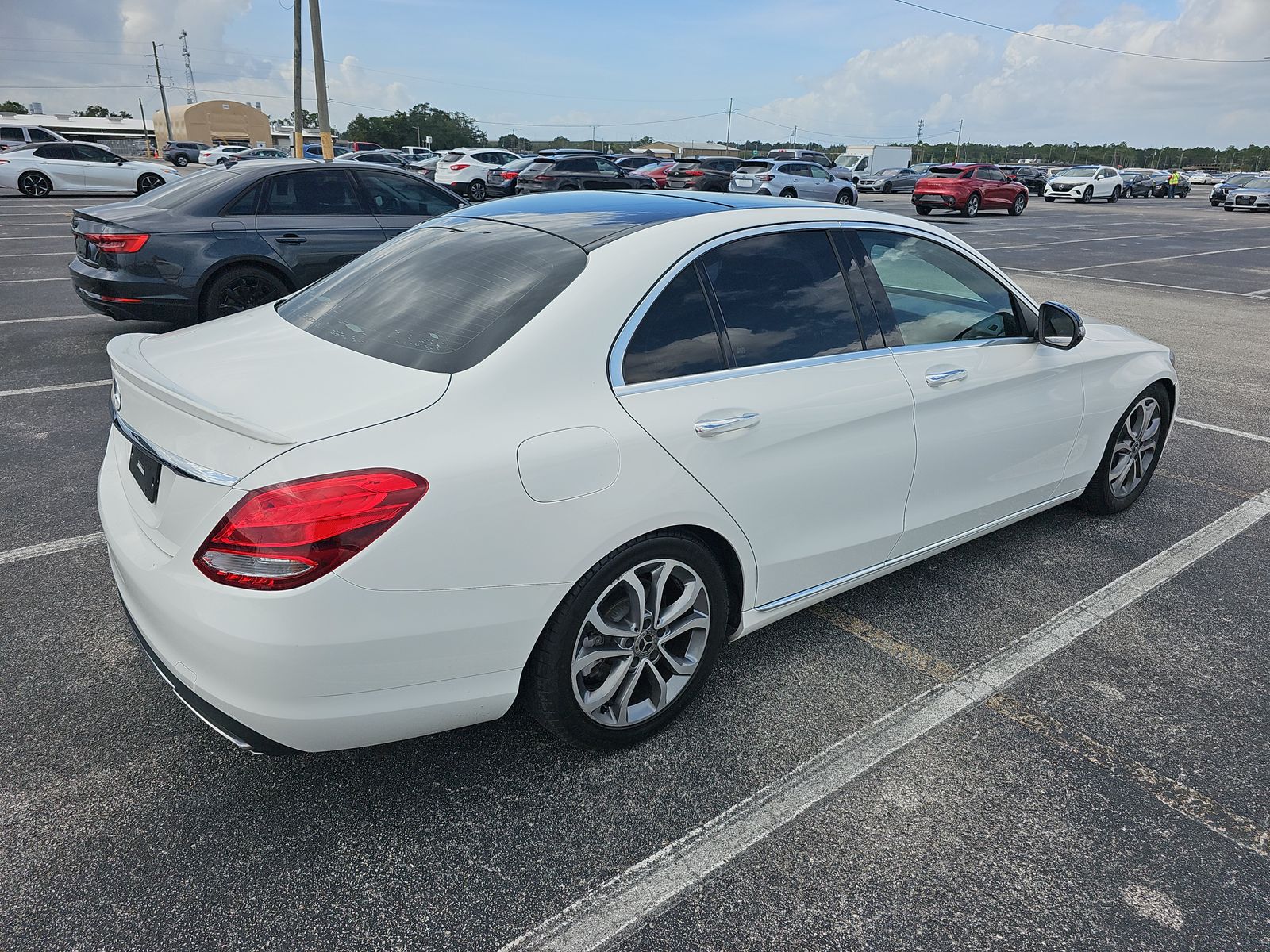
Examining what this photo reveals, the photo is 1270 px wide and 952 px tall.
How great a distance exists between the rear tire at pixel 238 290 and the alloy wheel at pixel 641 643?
5512 millimetres

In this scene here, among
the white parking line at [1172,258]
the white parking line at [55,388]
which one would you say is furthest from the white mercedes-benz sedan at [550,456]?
the white parking line at [1172,258]

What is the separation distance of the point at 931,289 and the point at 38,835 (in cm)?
353

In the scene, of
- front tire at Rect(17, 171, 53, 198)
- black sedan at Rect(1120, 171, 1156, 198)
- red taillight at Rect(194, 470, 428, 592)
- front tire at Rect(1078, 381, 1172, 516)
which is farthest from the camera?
black sedan at Rect(1120, 171, 1156, 198)

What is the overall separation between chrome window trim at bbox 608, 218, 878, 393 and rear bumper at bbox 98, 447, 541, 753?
64 centimetres

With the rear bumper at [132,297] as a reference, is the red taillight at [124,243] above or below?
above

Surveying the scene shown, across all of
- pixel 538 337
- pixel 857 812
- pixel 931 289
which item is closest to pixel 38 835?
pixel 538 337

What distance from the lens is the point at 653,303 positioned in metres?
2.58

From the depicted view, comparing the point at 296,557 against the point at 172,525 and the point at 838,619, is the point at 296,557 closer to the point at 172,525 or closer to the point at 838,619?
the point at 172,525

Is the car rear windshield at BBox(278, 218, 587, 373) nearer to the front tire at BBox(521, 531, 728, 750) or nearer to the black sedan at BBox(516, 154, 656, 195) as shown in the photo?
the front tire at BBox(521, 531, 728, 750)

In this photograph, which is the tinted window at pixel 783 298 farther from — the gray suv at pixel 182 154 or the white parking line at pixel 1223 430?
the gray suv at pixel 182 154

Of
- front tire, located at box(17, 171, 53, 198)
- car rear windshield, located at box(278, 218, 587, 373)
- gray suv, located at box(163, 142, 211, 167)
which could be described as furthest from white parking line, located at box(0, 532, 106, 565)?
gray suv, located at box(163, 142, 211, 167)

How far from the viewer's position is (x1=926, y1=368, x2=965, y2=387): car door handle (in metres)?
3.20

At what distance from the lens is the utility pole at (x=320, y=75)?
2550 centimetres

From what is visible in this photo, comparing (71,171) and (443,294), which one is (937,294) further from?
(71,171)
